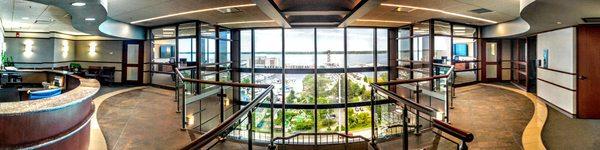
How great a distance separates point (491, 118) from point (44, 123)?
6.41m

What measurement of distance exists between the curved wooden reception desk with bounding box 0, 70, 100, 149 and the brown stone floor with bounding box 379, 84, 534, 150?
374 centimetres

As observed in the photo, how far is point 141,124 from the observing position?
5535 mm

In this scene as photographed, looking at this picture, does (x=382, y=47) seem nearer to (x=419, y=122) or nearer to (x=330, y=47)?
(x=330, y=47)

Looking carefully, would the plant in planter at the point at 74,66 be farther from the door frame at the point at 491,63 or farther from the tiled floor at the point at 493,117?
the door frame at the point at 491,63

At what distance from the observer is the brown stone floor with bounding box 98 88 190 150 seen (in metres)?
4.45

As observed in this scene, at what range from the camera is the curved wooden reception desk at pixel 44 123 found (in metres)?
2.66

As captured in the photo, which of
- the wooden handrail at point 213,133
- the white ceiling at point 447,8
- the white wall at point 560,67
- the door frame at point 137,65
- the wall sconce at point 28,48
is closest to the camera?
the wooden handrail at point 213,133

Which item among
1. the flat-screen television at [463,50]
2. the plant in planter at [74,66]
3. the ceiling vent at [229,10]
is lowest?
the plant in planter at [74,66]

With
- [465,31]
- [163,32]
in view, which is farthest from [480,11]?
[163,32]

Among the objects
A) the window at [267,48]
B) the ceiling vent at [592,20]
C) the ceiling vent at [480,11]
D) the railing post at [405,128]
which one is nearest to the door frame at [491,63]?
the ceiling vent at [480,11]

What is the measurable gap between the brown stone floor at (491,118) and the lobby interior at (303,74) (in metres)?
0.04

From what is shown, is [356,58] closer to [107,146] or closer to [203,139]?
[107,146]

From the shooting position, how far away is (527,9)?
482 cm

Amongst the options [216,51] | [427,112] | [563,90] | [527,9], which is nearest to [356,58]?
[216,51]
